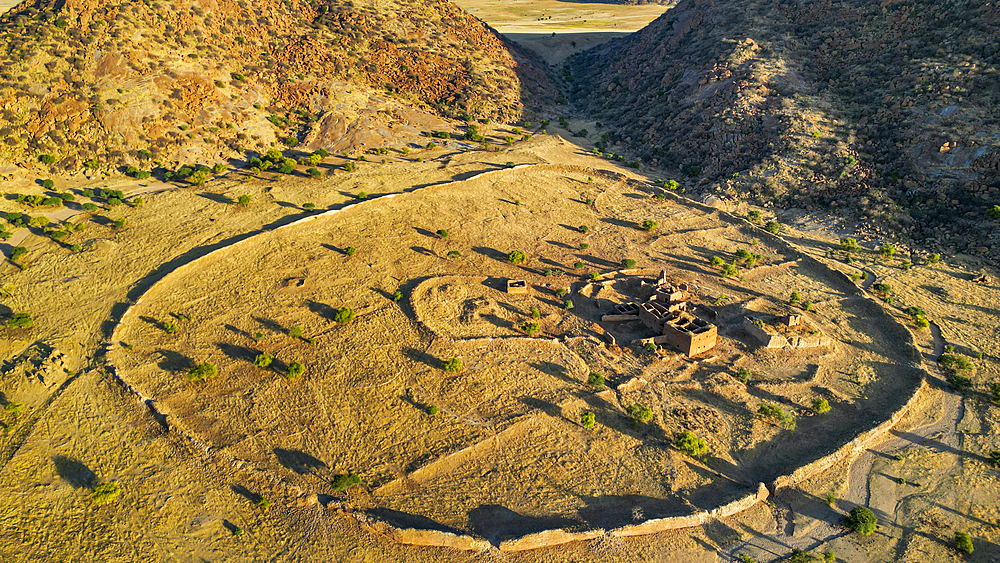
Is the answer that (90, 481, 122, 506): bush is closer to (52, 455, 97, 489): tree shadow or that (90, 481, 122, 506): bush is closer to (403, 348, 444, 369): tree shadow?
(52, 455, 97, 489): tree shadow

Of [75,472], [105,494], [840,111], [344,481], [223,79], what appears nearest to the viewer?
[105,494]

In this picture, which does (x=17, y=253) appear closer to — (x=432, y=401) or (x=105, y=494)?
(x=105, y=494)

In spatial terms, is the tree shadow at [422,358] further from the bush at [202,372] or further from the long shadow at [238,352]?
the bush at [202,372]

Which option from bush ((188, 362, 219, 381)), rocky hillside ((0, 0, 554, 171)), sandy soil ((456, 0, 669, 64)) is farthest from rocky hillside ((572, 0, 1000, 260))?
bush ((188, 362, 219, 381))

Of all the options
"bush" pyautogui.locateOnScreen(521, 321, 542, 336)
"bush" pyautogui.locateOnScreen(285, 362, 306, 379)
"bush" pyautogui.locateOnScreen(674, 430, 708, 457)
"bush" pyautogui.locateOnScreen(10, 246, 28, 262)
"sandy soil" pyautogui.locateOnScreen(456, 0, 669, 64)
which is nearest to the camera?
"bush" pyautogui.locateOnScreen(674, 430, 708, 457)

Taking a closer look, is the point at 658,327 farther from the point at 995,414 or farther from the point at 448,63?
the point at 448,63

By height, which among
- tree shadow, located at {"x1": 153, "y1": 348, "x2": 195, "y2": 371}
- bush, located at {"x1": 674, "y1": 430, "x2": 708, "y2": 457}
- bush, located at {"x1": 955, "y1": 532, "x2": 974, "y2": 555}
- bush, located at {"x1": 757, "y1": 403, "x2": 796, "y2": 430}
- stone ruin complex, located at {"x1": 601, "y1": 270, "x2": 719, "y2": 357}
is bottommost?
bush, located at {"x1": 955, "y1": 532, "x2": 974, "y2": 555}

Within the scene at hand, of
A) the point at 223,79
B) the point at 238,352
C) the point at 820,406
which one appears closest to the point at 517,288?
the point at 238,352
